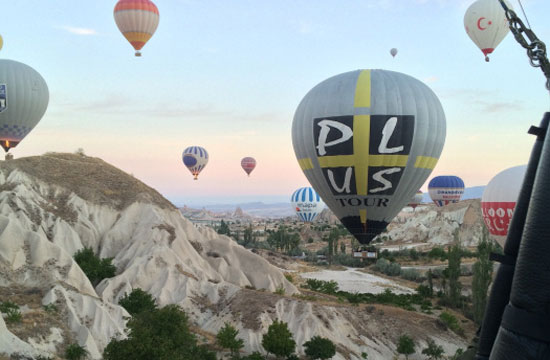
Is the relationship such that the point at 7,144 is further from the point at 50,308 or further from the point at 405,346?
the point at 405,346

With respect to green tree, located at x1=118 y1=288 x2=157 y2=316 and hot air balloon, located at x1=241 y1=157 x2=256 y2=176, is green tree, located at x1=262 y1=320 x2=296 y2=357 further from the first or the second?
hot air balloon, located at x1=241 y1=157 x2=256 y2=176

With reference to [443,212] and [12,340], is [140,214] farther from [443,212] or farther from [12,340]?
[443,212]

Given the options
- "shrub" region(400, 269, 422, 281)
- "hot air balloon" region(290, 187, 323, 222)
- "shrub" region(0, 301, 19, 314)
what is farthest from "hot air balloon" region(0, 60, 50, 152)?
"hot air balloon" region(290, 187, 323, 222)

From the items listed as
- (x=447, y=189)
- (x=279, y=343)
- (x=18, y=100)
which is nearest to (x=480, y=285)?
(x=279, y=343)

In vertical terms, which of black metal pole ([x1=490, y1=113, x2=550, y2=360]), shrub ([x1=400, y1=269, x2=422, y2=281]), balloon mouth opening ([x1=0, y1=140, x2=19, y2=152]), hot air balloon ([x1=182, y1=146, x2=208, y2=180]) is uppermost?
hot air balloon ([x1=182, y1=146, x2=208, y2=180])

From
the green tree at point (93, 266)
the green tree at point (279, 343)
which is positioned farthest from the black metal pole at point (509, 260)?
the green tree at point (93, 266)

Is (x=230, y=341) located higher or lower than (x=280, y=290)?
lower
